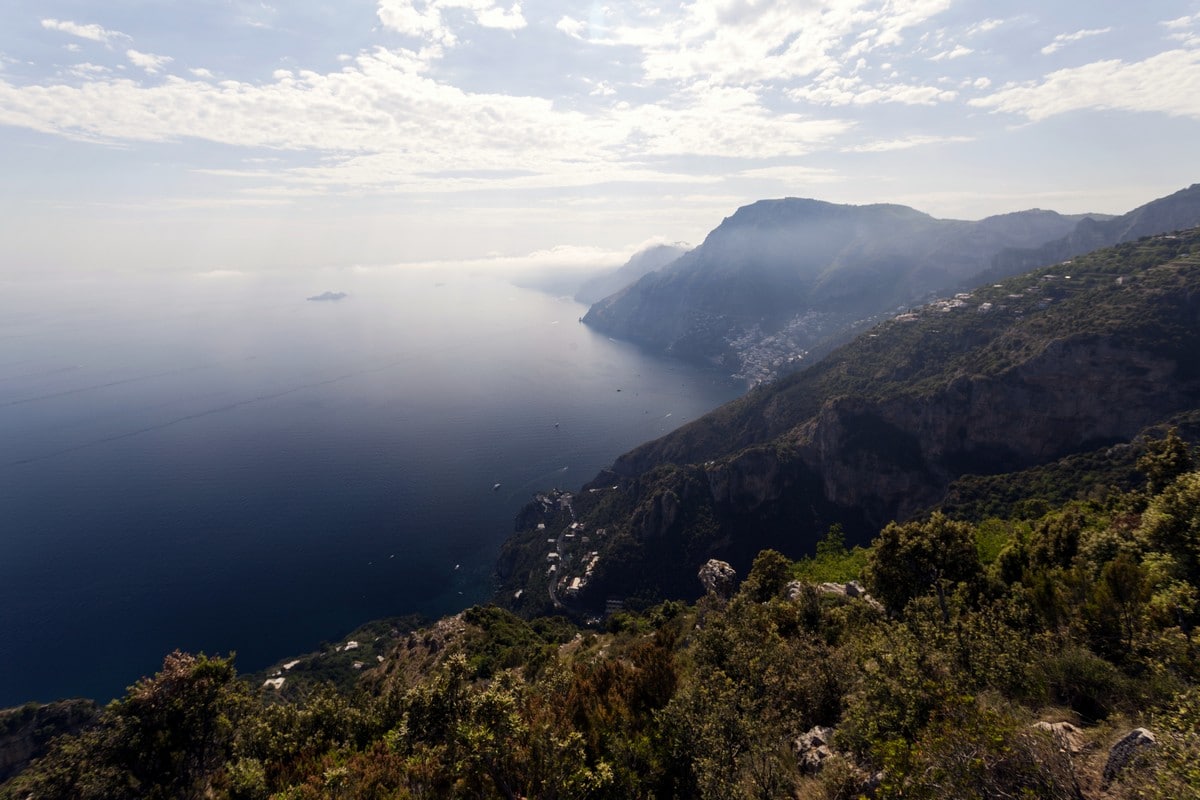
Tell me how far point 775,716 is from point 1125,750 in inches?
483

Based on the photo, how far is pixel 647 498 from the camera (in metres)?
137

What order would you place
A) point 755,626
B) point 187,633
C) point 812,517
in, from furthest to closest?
point 812,517
point 187,633
point 755,626

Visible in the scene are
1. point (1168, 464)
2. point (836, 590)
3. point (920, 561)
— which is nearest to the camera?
point (920, 561)

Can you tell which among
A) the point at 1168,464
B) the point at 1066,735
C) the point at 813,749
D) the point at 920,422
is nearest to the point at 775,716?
the point at 813,749

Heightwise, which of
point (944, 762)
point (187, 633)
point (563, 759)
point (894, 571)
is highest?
point (944, 762)

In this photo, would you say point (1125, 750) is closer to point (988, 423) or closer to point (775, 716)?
point (775, 716)

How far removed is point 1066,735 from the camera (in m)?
14.6

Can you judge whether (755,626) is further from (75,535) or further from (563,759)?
(75,535)

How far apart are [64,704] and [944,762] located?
10425cm

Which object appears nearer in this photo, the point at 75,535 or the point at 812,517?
the point at 812,517

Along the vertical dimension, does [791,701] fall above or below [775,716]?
below

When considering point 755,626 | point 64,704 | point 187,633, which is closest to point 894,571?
point 755,626

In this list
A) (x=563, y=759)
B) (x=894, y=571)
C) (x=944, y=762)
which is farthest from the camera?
(x=894, y=571)

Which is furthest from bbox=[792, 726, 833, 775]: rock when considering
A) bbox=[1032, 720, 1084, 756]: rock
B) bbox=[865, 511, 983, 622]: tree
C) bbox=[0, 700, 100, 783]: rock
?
bbox=[0, 700, 100, 783]: rock
